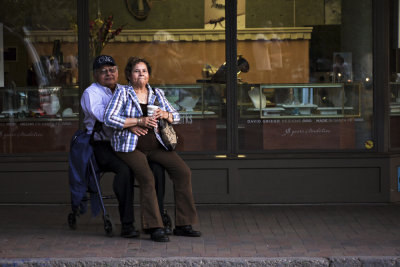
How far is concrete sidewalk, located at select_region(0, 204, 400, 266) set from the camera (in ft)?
19.7

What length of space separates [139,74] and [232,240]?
1.75m

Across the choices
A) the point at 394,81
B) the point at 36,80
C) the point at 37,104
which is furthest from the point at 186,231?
the point at 394,81

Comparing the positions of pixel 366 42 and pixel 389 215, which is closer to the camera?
pixel 389 215

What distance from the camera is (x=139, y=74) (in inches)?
271

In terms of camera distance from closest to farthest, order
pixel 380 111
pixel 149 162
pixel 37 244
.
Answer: pixel 37 244, pixel 149 162, pixel 380 111

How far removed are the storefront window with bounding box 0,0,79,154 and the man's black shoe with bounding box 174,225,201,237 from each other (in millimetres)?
2339

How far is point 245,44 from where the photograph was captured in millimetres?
8609

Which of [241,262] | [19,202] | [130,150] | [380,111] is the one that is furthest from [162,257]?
[380,111]

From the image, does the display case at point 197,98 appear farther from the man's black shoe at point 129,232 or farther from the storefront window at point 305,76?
the man's black shoe at point 129,232

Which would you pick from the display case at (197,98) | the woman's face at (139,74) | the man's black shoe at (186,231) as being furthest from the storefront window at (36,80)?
the man's black shoe at (186,231)

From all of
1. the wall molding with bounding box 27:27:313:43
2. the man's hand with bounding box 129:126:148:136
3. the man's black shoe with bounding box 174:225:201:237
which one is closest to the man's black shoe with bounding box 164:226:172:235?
the man's black shoe with bounding box 174:225:201:237

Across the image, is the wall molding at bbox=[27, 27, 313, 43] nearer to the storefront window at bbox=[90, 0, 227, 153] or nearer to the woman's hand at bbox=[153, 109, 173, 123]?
the storefront window at bbox=[90, 0, 227, 153]

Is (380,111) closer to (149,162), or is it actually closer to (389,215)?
(389,215)

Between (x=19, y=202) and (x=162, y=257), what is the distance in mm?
3009
